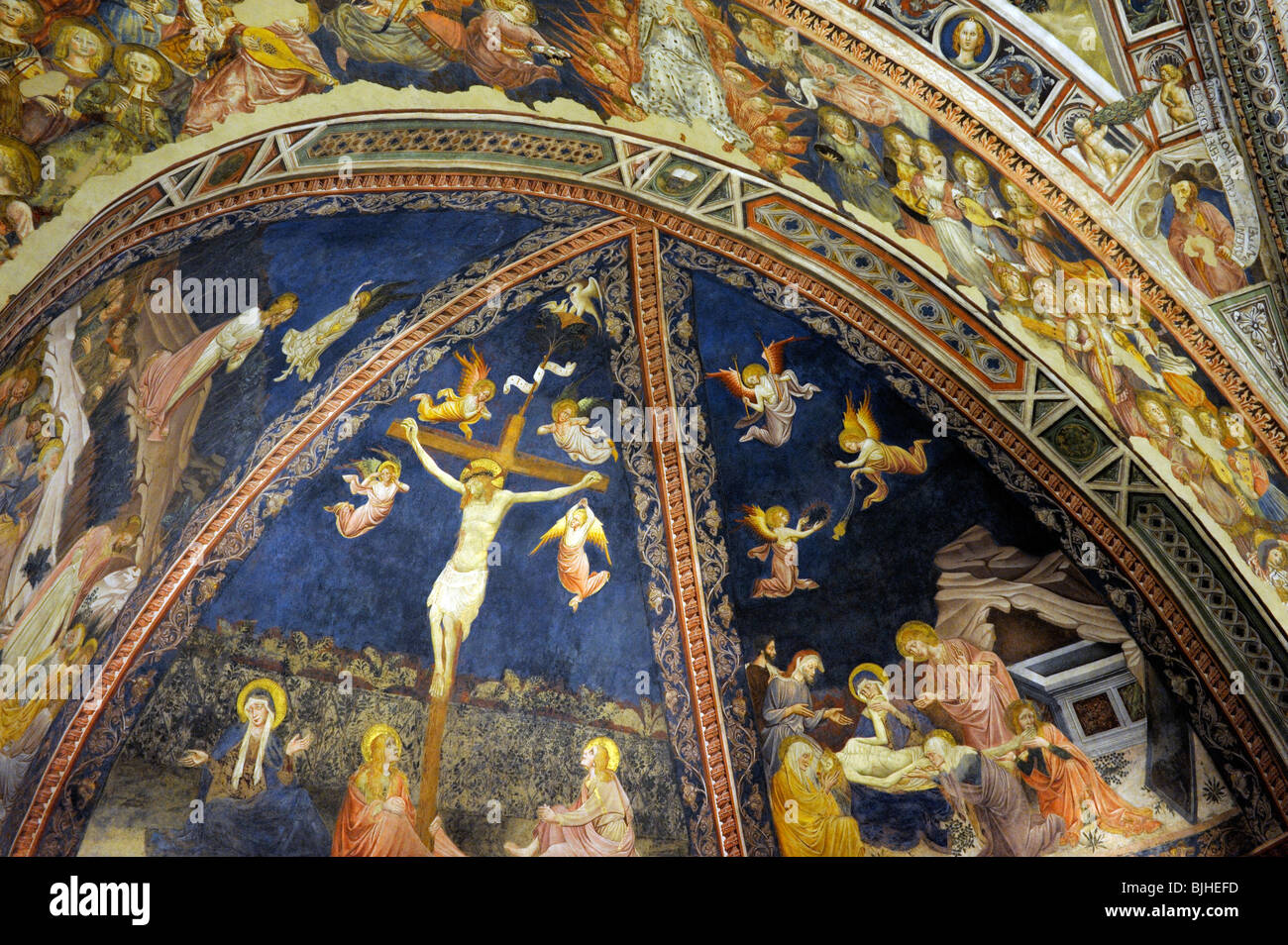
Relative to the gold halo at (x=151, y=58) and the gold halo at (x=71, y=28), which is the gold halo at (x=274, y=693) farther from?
the gold halo at (x=71, y=28)

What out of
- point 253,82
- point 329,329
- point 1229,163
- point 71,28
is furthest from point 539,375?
point 1229,163

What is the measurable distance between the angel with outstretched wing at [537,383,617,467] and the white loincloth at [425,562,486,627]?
4.56 feet

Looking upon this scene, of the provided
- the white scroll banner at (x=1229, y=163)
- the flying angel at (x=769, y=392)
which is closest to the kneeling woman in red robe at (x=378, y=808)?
the flying angel at (x=769, y=392)

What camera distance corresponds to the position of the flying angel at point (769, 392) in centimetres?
1274

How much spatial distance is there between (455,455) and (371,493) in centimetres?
83

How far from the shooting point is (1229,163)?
8.42 metres

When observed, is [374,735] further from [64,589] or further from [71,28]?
Result: [71,28]

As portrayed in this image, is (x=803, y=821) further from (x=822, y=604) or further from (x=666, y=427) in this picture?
(x=666, y=427)

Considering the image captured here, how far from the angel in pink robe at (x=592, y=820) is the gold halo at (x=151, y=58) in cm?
690

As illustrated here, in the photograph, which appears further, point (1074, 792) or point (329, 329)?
point (1074, 792)

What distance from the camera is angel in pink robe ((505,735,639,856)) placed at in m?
13.0

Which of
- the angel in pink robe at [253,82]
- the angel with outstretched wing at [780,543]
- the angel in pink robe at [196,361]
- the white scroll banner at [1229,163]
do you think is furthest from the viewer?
the angel with outstretched wing at [780,543]

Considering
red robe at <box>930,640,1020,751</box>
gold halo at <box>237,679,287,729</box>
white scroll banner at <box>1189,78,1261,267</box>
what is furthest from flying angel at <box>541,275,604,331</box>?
white scroll banner at <box>1189,78,1261,267</box>

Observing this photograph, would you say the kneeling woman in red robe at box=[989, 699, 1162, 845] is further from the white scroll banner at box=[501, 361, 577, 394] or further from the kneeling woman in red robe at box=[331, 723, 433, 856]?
the kneeling woman in red robe at box=[331, 723, 433, 856]
